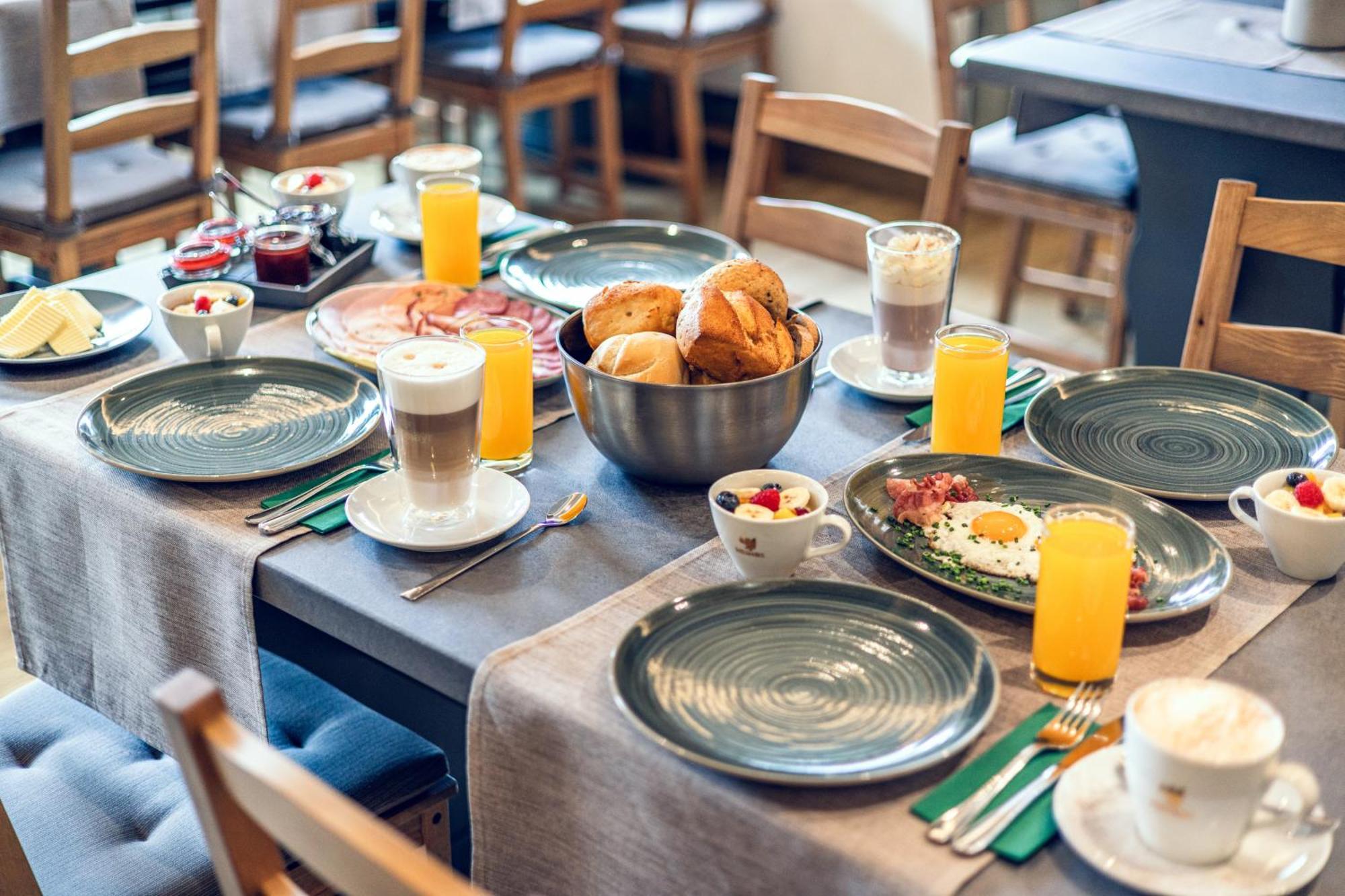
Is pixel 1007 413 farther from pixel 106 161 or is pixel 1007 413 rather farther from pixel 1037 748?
pixel 106 161

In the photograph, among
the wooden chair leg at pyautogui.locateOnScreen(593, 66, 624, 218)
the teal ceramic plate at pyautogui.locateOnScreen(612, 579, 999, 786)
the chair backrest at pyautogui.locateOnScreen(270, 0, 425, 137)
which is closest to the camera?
the teal ceramic plate at pyautogui.locateOnScreen(612, 579, 999, 786)

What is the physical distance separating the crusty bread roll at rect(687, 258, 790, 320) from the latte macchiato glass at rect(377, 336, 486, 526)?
0.26 metres

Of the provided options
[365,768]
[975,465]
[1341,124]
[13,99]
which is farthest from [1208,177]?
[13,99]

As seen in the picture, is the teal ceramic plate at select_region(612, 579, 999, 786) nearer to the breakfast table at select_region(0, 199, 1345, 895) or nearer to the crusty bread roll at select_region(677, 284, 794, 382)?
the breakfast table at select_region(0, 199, 1345, 895)

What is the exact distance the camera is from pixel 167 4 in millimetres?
3695

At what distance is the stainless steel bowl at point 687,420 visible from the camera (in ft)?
4.17

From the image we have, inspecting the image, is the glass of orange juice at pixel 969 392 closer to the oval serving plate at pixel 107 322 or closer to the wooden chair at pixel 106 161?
the oval serving plate at pixel 107 322

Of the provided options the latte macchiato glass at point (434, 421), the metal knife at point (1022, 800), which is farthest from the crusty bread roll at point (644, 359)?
the metal knife at point (1022, 800)

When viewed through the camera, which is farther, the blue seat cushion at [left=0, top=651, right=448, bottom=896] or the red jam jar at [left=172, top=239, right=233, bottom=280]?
the red jam jar at [left=172, top=239, right=233, bottom=280]

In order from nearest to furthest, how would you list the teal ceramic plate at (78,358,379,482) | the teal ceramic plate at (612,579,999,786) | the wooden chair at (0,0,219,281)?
the teal ceramic plate at (612,579,999,786) < the teal ceramic plate at (78,358,379,482) < the wooden chair at (0,0,219,281)

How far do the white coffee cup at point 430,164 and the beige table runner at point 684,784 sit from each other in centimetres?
98

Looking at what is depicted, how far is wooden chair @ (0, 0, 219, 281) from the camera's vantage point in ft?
8.55

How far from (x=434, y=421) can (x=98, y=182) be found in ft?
7.12

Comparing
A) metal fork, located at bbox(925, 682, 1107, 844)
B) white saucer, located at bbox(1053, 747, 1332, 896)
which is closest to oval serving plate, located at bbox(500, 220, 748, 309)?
metal fork, located at bbox(925, 682, 1107, 844)
